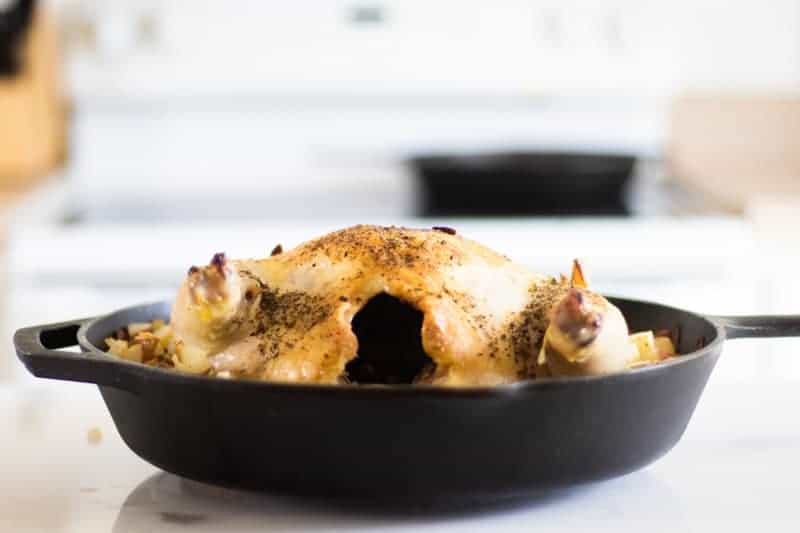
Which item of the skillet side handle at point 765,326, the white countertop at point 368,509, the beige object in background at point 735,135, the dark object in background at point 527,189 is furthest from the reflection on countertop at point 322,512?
the beige object in background at point 735,135

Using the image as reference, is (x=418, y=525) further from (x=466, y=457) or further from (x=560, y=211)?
(x=560, y=211)

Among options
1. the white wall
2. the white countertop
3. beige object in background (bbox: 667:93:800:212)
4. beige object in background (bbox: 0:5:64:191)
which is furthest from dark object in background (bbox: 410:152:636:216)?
the white countertop

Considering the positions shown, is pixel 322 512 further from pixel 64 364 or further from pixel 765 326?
pixel 765 326

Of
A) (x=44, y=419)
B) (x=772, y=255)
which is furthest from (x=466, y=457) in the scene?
(x=772, y=255)

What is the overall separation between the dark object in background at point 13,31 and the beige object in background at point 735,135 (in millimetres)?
1280

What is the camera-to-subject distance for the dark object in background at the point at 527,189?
6.91 feet

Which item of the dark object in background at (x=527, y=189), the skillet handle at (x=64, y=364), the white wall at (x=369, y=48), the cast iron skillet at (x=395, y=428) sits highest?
the white wall at (x=369, y=48)

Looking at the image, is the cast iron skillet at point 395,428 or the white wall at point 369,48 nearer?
the cast iron skillet at point 395,428

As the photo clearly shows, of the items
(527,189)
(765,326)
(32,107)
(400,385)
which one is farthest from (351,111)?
(400,385)

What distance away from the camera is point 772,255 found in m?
1.89

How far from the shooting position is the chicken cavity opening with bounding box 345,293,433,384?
0.74 metres

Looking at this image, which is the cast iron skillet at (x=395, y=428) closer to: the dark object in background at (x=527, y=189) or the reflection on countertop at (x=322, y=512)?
the reflection on countertop at (x=322, y=512)

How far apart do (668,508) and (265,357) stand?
0.24 m

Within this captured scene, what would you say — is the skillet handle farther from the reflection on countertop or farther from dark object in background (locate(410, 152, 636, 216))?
dark object in background (locate(410, 152, 636, 216))
